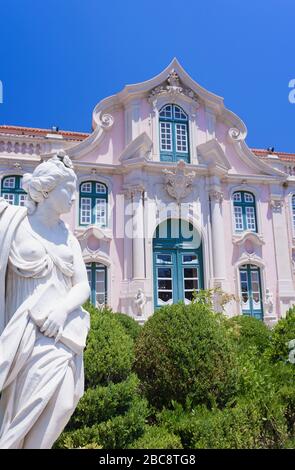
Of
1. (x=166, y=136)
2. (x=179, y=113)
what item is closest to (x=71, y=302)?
(x=166, y=136)

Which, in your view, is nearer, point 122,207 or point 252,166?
point 122,207

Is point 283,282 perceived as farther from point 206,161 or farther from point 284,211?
point 206,161

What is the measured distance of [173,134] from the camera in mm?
16859

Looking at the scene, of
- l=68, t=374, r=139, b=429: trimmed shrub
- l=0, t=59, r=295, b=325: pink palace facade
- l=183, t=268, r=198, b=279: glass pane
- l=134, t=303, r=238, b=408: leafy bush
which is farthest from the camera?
l=183, t=268, r=198, b=279: glass pane

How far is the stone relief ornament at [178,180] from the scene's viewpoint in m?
15.9

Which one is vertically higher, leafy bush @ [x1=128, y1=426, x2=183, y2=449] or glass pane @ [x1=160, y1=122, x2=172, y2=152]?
glass pane @ [x1=160, y1=122, x2=172, y2=152]

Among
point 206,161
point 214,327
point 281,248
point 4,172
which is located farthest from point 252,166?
point 214,327

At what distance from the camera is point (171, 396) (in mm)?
5211

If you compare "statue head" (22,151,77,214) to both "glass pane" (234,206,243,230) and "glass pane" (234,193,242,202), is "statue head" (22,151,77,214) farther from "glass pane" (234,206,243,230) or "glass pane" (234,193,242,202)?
"glass pane" (234,193,242,202)

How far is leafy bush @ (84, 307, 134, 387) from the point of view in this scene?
4.54 metres

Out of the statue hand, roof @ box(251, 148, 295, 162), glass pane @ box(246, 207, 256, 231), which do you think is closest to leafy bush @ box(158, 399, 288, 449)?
the statue hand

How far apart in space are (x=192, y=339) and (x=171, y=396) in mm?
763

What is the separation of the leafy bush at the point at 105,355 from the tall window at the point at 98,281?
9996mm

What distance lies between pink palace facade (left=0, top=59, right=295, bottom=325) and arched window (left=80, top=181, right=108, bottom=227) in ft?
0.13
